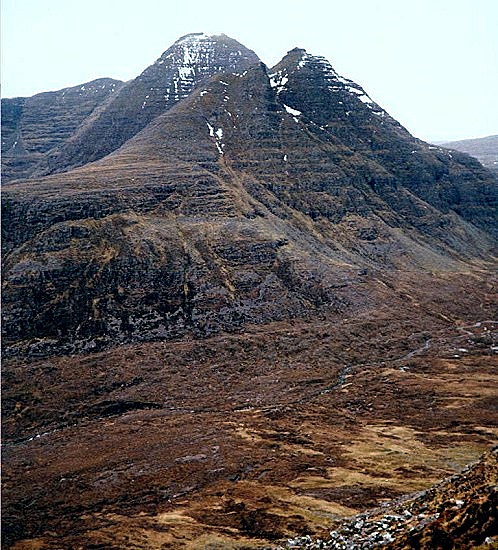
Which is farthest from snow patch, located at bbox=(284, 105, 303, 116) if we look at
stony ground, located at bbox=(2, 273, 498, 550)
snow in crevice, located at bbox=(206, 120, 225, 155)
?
stony ground, located at bbox=(2, 273, 498, 550)

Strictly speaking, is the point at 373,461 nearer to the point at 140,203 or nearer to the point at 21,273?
the point at 21,273

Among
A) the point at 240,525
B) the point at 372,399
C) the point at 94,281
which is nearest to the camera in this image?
the point at 240,525

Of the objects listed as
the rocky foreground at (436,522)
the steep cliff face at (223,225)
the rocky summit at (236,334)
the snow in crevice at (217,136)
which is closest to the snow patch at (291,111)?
the steep cliff face at (223,225)

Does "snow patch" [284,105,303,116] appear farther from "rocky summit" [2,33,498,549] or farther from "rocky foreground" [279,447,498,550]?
"rocky foreground" [279,447,498,550]

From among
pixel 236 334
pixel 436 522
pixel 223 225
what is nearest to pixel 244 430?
pixel 236 334

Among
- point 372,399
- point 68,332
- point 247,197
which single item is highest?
point 247,197

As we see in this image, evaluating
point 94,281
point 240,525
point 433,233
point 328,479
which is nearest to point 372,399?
point 328,479

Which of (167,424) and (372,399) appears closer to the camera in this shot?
(167,424)
